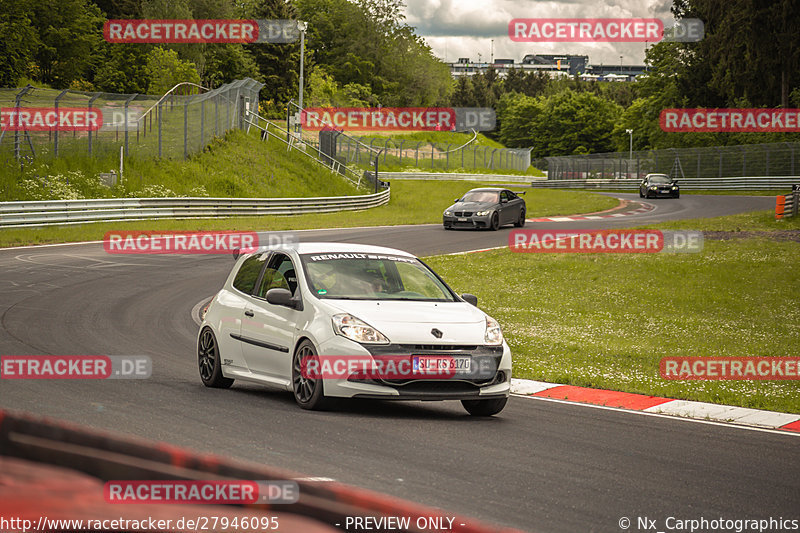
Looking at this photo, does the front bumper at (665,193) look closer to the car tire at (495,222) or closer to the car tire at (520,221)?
the car tire at (520,221)

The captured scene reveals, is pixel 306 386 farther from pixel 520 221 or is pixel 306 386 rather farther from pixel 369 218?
pixel 369 218

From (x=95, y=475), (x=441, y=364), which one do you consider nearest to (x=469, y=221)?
(x=441, y=364)

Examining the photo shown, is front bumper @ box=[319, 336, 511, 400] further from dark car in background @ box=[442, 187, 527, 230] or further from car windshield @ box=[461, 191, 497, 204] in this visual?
car windshield @ box=[461, 191, 497, 204]

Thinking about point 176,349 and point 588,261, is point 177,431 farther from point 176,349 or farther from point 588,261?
point 588,261

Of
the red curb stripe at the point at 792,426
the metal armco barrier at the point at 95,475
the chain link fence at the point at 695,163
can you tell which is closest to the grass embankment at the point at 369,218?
the chain link fence at the point at 695,163

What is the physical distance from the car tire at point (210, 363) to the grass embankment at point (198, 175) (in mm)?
24503

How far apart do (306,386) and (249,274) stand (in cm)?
207

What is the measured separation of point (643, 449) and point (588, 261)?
1661 cm

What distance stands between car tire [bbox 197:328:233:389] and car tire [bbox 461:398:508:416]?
2.61 m

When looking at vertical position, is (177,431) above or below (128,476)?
below

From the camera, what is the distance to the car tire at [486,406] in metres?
9.17

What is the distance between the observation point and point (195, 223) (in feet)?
113

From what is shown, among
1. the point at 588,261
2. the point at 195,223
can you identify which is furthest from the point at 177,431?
the point at 195,223

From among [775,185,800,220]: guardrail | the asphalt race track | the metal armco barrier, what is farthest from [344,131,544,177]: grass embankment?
the metal armco barrier
